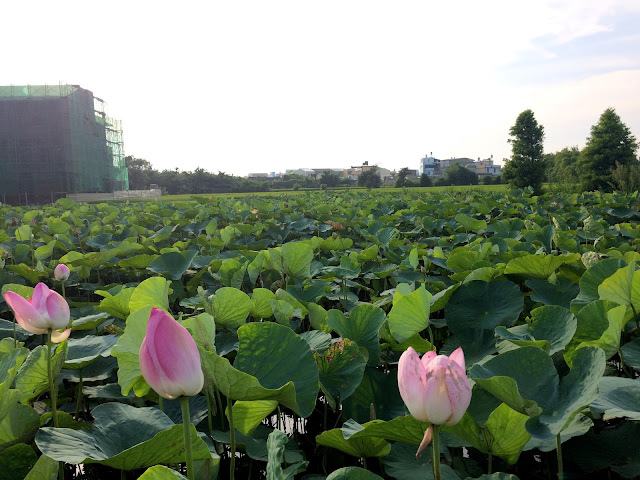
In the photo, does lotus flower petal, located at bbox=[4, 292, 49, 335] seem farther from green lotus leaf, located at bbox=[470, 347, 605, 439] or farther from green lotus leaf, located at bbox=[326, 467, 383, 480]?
green lotus leaf, located at bbox=[470, 347, 605, 439]

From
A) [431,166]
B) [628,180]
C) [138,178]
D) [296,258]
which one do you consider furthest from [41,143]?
[431,166]

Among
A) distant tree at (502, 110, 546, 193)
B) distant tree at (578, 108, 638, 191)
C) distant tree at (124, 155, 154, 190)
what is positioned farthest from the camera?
distant tree at (124, 155, 154, 190)

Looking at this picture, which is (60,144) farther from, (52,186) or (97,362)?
(97,362)

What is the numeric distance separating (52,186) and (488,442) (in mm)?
33157

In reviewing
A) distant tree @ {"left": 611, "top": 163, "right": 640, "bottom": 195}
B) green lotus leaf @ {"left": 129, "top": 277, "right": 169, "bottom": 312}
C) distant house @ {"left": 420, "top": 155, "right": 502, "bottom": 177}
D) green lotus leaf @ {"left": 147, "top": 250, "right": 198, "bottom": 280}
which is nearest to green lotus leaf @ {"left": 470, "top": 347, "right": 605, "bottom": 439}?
green lotus leaf @ {"left": 129, "top": 277, "right": 169, "bottom": 312}

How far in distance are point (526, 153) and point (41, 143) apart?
105 ft

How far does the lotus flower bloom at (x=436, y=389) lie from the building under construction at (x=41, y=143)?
31.7 metres

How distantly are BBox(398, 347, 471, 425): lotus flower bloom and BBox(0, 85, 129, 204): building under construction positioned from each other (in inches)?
1250

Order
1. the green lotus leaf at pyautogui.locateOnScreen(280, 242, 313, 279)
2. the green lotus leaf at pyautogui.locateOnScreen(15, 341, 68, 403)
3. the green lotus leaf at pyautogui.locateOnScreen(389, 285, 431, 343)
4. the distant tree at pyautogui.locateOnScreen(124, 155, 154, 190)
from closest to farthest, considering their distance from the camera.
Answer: the green lotus leaf at pyautogui.locateOnScreen(15, 341, 68, 403) < the green lotus leaf at pyautogui.locateOnScreen(389, 285, 431, 343) < the green lotus leaf at pyautogui.locateOnScreen(280, 242, 313, 279) < the distant tree at pyautogui.locateOnScreen(124, 155, 154, 190)

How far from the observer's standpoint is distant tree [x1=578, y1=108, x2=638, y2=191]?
23516 mm

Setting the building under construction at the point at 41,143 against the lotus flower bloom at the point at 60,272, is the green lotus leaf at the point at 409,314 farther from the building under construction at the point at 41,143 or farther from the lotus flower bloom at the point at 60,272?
the building under construction at the point at 41,143

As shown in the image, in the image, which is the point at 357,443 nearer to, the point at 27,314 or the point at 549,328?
the point at 549,328

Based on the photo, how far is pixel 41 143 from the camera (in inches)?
1143

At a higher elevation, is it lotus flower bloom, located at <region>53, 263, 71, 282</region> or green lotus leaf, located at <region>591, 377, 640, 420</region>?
lotus flower bloom, located at <region>53, 263, 71, 282</region>
